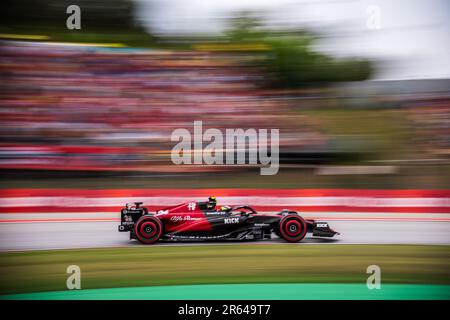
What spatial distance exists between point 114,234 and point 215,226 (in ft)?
5.57

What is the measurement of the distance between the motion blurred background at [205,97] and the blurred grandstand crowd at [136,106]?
2cm

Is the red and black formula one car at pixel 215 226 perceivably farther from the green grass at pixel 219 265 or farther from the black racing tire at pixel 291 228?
the green grass at pixel 219 265

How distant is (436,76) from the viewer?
26.1 feet

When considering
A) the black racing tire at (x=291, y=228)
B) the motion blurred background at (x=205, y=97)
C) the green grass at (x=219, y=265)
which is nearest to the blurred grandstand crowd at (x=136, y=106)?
the motion blurred background at (x=205, y=97)

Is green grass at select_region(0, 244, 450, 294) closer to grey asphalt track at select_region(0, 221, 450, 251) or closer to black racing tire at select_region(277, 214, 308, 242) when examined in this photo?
black racing tire at select_region(277, 214, 308, 242)

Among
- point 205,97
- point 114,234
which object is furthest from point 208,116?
point 114,234

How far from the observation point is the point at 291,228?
18.4 feet

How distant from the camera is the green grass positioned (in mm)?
4727

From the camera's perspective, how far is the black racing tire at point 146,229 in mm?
5617

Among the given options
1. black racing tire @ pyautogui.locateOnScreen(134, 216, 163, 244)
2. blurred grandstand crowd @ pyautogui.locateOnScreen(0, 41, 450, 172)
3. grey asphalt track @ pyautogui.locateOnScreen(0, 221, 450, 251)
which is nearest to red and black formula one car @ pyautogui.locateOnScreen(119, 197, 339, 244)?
black racing tire @ pyautogui.locateOnScreen(134, 216, 163, 244)

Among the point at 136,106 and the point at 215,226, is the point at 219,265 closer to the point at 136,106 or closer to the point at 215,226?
the point at 215,226

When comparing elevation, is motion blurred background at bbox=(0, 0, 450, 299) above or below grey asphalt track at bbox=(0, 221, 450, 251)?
above
